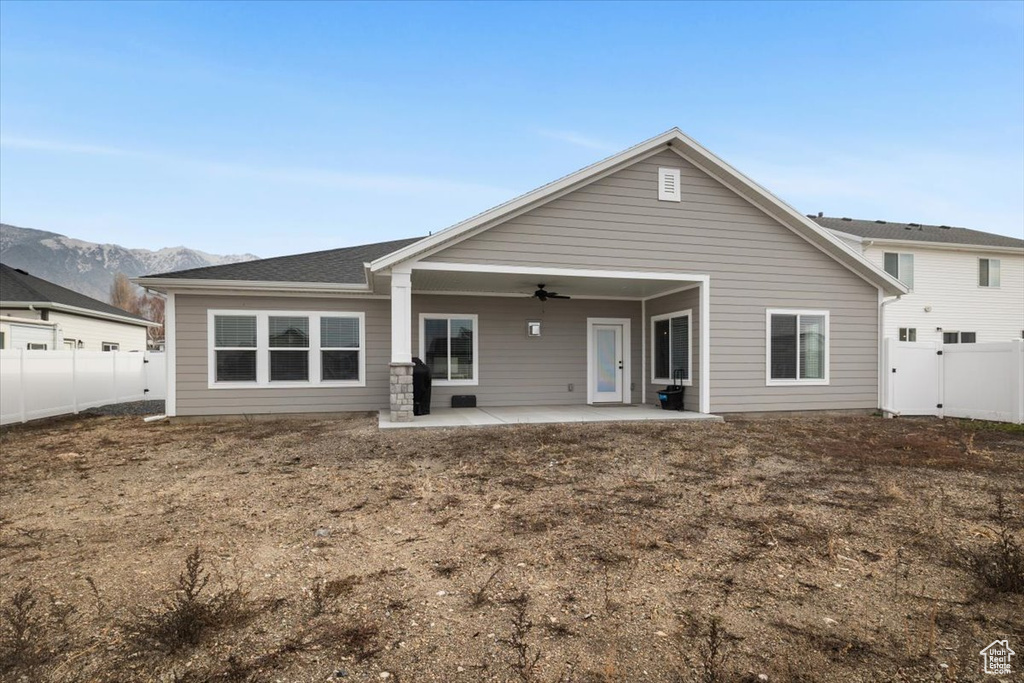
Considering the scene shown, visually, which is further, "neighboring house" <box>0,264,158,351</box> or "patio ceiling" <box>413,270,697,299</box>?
"neighboring house" <box>0,264,158,351</box>

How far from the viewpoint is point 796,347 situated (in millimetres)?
11156

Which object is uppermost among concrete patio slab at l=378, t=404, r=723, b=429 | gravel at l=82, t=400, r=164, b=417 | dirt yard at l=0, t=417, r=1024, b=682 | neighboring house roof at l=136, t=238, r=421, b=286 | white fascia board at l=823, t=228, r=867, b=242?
white fascia board at l=823, t=228, r=867, b=242

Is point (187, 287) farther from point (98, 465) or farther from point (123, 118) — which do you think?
point (123, 118)

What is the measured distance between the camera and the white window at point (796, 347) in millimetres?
11031

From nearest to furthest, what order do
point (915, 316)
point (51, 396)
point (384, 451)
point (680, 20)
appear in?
point (384, 451)
point (51, 396)
point (680, 20)
point (915, 316)

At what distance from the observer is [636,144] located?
10.1m

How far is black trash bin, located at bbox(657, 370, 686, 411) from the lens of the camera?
11180 millimetres

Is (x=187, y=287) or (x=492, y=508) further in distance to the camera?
(x=187, y=287)

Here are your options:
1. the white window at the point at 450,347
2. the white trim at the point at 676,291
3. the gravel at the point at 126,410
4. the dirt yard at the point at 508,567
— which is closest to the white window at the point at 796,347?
the white trim at the point at 676,291

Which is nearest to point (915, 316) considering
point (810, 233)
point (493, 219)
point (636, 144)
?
point (810, 233)

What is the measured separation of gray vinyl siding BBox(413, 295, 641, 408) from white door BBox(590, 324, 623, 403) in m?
0.26

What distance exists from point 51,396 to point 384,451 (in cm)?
1039

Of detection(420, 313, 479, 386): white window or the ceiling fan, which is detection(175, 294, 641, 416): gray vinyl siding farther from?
the ceiling fan

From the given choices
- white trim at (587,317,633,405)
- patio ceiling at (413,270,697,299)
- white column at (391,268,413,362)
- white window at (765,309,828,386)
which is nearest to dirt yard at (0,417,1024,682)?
white column at (391,268,413,362)
